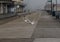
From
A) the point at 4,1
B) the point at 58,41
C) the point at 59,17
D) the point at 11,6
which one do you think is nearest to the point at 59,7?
the point at 11,6

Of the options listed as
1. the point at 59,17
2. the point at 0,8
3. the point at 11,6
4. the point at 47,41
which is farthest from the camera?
the point at 11,6

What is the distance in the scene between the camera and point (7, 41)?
483 inches

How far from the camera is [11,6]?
107188mm

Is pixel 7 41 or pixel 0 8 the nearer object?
pixel 7 41

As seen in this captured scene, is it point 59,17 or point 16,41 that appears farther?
point 59,17

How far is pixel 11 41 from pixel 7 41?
249 millimetres

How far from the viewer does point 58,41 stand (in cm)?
1209

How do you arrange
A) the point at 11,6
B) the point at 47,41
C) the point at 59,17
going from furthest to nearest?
the point at 11,6 < the point at 59,17 < the point at 47,41

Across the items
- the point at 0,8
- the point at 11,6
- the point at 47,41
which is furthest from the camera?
the point at 11,6

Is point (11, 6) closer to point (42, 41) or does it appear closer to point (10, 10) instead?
point (10, 10)

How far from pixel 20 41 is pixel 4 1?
75.8m

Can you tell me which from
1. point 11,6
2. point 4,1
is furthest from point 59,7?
point 4,1

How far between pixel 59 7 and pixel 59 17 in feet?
221

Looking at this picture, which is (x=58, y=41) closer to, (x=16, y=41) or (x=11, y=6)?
(x=16, y=41)
